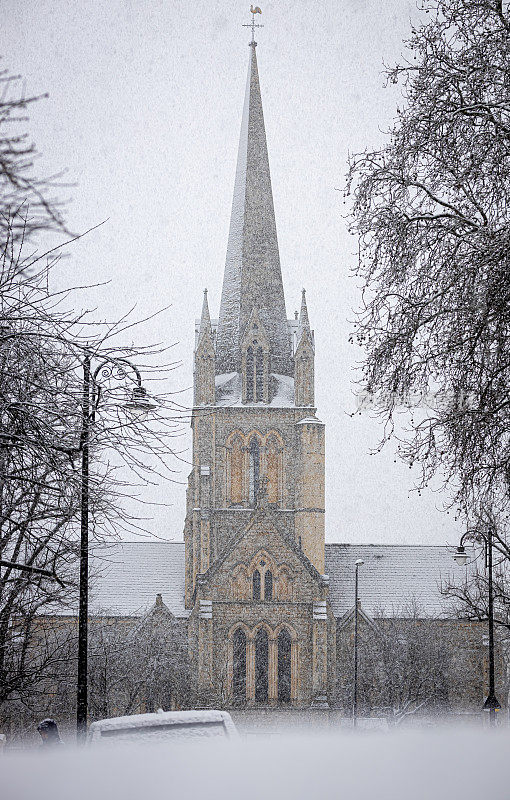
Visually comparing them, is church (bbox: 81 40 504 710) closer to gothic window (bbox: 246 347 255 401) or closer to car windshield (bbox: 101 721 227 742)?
gothic window (bbox: 246 347 255 401)

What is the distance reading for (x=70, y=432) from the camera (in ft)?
22.3

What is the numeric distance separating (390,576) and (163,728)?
56358 millimetres

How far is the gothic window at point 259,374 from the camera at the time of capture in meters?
56.1

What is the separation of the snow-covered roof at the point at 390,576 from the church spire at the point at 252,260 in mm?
12119

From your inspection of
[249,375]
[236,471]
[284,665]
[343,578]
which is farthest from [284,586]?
[249,375]

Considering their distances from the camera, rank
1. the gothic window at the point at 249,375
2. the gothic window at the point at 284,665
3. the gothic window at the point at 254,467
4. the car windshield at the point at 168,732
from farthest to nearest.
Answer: the gothic window at the point at 249,375 < the gothic window at the point at 254,467 < the gothic window at the point at 284,665 < the car windshield at the point at 168,732

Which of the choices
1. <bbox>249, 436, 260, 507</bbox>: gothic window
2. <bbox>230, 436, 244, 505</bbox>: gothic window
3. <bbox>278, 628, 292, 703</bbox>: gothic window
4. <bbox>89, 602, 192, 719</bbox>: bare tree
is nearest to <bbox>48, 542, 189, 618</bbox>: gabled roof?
<bbox>89, 602, 192, 719</bbox>: bare tree

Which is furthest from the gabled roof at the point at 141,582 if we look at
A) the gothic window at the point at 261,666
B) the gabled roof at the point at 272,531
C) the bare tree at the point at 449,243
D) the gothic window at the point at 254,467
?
the bare tree at the point at 449,243

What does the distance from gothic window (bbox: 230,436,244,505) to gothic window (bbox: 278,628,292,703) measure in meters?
7.93

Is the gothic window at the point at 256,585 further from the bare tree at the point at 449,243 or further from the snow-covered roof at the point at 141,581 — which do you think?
the bare tree at the point at 449,243

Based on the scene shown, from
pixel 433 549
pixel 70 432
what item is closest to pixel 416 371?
pixel 70 432

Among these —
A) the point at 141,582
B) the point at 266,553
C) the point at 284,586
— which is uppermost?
the point at 266,553

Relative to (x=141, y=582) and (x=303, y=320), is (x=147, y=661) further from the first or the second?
(x=303, y=320)

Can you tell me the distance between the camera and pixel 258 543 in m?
50.6
